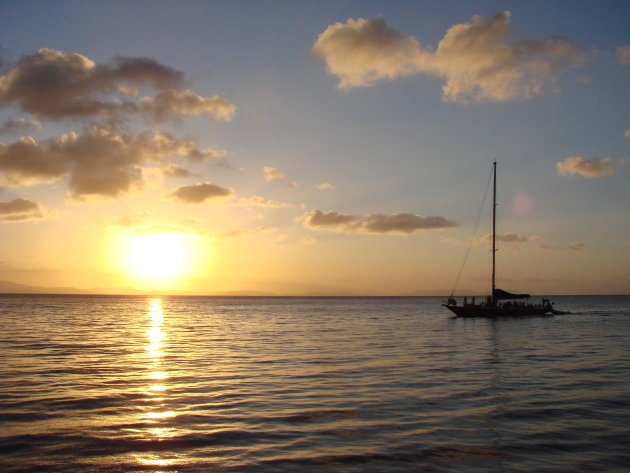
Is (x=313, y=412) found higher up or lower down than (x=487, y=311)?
higher up

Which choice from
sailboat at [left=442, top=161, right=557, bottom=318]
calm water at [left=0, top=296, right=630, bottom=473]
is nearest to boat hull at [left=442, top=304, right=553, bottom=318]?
sailboat at [left=442, top=161, right=557, bottom=318]

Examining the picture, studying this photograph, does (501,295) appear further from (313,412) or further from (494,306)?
(313,412)

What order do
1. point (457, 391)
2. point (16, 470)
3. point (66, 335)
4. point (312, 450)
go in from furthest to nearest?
point (66, 335) < point (457, 391) < point (312, 450) < point (16, 470)

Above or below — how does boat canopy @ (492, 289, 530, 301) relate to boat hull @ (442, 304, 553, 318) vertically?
above

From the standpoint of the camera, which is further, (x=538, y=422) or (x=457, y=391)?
(x=457, y=391)

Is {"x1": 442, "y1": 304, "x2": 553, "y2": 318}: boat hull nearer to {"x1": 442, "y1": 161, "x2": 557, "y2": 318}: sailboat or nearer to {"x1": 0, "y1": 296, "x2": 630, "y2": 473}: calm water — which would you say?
{"x1": 442, "y1": 161, "x2": 557, "y2": 318}: sailboat

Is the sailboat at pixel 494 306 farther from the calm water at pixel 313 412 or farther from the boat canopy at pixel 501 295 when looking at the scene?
the calm water at pixel 313 412

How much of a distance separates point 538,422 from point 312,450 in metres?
8.16

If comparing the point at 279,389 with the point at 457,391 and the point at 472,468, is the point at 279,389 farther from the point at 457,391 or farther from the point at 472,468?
the point at 472,468

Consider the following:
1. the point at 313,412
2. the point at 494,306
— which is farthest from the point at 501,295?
the point at 313,412

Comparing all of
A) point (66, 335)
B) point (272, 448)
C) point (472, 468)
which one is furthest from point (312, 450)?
Result: point (66, 335)

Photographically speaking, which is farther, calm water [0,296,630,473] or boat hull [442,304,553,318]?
boat hull [442,304,553,318]

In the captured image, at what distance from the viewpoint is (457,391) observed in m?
21.7

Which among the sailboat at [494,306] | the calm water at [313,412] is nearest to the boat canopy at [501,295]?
the sailboat at [494,306]
